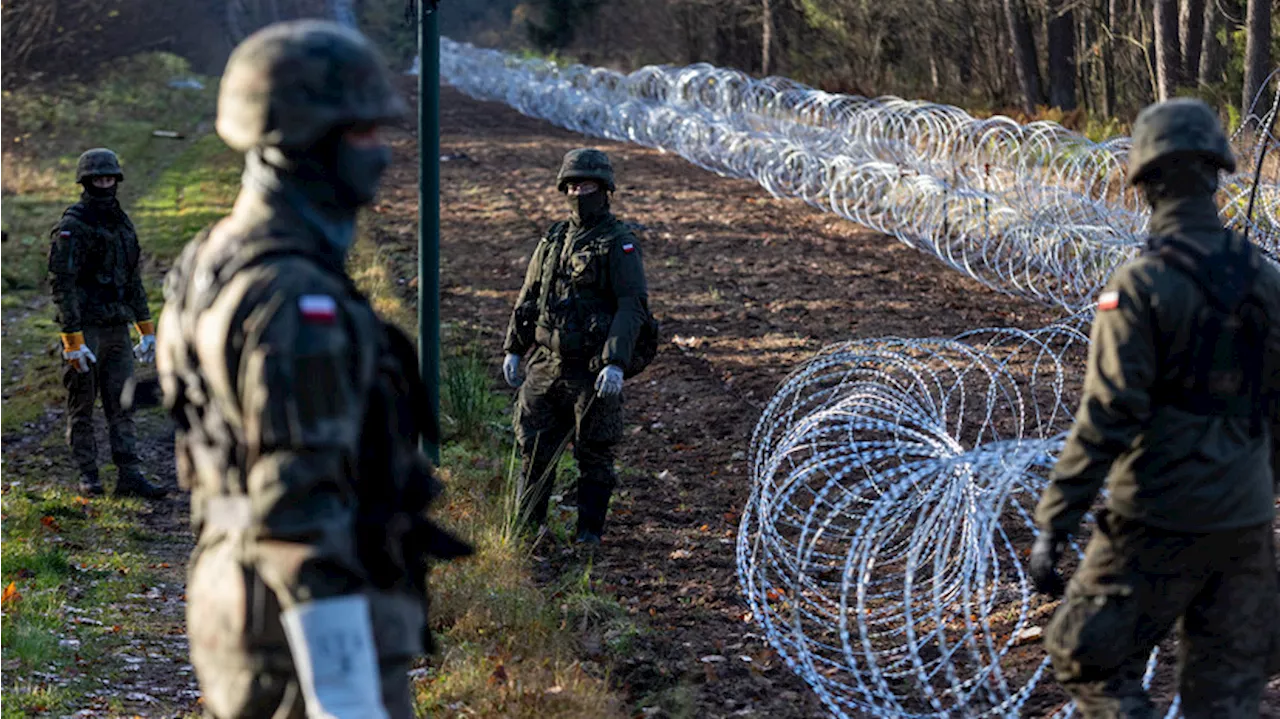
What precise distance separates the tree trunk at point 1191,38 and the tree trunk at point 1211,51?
0.09m

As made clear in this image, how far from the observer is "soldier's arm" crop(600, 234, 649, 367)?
6641mm

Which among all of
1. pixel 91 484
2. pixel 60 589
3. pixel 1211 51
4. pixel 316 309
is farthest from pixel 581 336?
pixel 1211 51

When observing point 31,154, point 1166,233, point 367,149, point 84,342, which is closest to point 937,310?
point 84,342

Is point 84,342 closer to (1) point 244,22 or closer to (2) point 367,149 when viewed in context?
(2) point 367,149

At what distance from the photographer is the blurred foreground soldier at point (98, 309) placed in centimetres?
810

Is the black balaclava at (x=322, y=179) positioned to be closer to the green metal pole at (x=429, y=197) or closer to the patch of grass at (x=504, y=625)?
the patch of grass at (x=504, y=625)

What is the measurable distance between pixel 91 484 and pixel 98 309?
3.49 ft

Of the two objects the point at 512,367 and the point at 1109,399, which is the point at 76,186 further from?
the point at 1109,399

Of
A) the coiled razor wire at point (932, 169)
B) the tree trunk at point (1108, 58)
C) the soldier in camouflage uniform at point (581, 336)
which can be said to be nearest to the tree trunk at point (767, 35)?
the coiled razor wire at point (932, 169)

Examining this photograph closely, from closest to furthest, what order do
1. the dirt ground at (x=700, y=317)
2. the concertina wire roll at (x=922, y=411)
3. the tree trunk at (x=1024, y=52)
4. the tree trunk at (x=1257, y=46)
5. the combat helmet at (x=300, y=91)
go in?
1. the combat helmet at (x=300, y=91)
2. the concertina wire roll at (x=922, y=411)
3. the dirt ground at (x=700, y=317)
4. the tree trunk at (x=1257, y=46)
5. the tree trunk at (x=1024, y=52)

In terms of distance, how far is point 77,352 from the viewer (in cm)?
823

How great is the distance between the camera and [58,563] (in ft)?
22.5

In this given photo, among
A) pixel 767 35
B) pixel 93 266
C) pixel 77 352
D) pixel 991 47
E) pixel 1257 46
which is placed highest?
pixel 767 35

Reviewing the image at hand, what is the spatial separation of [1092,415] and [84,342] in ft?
21.1
